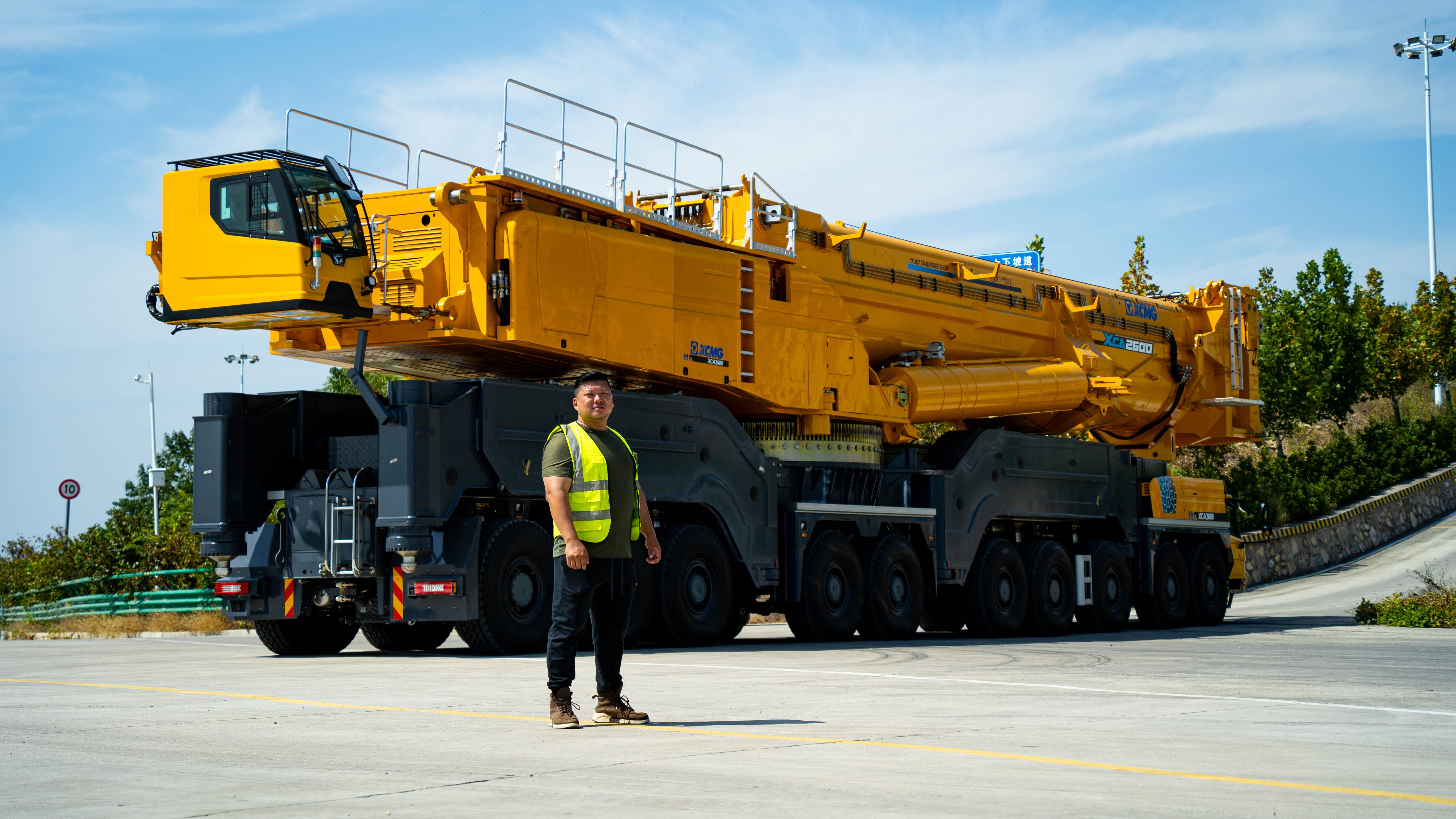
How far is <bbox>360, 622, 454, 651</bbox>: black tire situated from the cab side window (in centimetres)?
433

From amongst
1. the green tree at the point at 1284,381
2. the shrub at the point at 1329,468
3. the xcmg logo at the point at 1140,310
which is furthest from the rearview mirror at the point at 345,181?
the green tree at the point at 1284,381

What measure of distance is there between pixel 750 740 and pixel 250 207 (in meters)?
8.00

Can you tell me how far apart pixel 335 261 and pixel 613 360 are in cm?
292

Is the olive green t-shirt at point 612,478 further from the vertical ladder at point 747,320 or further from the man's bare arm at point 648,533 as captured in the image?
the vertical ladder at point 747,320

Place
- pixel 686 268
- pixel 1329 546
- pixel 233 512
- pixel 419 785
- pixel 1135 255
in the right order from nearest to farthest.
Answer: pixel 419 785 → pixel 233 512 → pixel 686 268 → pixel 1329 546 → pixel 1135 255

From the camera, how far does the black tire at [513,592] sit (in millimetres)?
12836

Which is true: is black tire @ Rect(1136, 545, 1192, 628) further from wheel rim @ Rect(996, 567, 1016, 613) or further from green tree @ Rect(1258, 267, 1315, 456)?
green tree @ Rect(1258, 267, 1315, 456)

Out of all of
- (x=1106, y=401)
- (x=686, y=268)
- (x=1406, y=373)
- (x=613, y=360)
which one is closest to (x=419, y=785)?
(x=613, y=360)

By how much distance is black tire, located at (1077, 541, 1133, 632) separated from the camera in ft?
68.2

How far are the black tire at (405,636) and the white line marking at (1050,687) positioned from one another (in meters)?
2.52

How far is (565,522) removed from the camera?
763cm

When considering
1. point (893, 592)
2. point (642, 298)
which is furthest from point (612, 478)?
point (893, 592)

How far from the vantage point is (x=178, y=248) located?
1298 cm

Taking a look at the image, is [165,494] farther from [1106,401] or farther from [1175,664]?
[1175,664]
